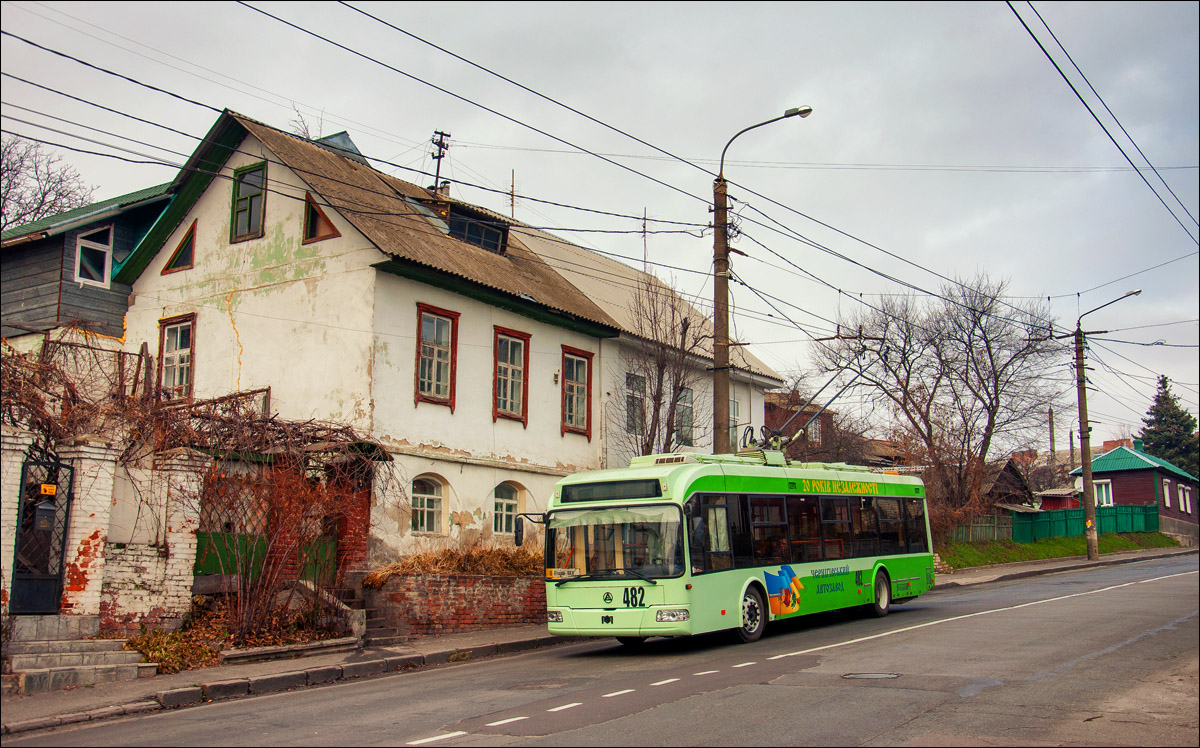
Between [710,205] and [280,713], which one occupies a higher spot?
[710,205]

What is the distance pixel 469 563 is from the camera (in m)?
19.4

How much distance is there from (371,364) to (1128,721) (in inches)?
574

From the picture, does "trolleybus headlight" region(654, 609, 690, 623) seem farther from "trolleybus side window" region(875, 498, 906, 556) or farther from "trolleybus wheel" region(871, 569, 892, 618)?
"trolleybus side window" region(875, 498, 906, 556)

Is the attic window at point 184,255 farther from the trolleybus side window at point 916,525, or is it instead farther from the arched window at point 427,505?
the trolleybus side window at point 916,525

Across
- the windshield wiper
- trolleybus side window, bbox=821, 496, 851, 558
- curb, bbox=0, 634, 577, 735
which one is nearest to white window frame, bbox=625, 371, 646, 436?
trolleybus side window, bbox=821, 496, 851, 558

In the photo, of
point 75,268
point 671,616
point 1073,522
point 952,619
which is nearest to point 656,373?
point 952,619

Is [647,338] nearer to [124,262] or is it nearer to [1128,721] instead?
[124,262]

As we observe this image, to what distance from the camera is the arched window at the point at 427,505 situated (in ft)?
66.5

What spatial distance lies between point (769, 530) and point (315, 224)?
11724 mm

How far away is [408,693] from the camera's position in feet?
37.4

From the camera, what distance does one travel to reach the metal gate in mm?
12281

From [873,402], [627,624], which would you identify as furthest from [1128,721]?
[873,402]

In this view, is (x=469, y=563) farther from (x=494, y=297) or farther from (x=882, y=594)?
(x=882, y=594)

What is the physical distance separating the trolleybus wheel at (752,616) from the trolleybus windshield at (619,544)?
1.90m
